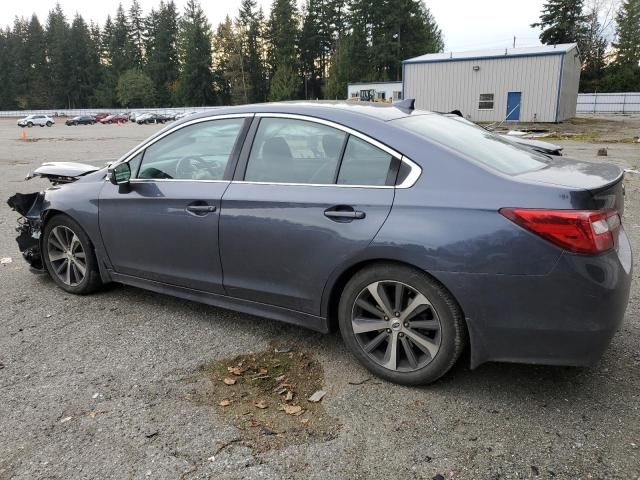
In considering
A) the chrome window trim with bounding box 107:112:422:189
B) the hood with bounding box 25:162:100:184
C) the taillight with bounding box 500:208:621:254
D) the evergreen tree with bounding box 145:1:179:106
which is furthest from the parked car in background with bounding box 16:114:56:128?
the taillight with bounding box 500:208:621:254

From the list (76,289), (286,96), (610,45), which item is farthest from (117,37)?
(76,289)

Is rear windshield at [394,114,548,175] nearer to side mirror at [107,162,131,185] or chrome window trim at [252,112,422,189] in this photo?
chrome window trim at [252,112,422,189]

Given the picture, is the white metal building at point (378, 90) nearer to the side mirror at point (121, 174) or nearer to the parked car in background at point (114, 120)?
the parked car in background at point (114, 120)

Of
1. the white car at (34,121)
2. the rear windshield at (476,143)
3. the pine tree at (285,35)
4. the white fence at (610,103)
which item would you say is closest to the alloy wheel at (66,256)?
the rear windshield at (476,143)

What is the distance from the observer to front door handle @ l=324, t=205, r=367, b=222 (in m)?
3.05

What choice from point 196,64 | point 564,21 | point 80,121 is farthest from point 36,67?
point 564,21

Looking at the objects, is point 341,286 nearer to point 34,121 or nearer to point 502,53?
point 502,53

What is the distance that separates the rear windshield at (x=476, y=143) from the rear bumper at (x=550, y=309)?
66 cm

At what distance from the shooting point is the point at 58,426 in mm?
2848

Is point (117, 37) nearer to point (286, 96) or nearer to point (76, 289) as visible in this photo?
point (286, 96)

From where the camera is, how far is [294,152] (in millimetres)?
3514

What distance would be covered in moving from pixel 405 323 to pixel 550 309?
77 centimetres

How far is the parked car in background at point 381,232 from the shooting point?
266 centimetres

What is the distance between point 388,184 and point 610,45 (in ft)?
259
